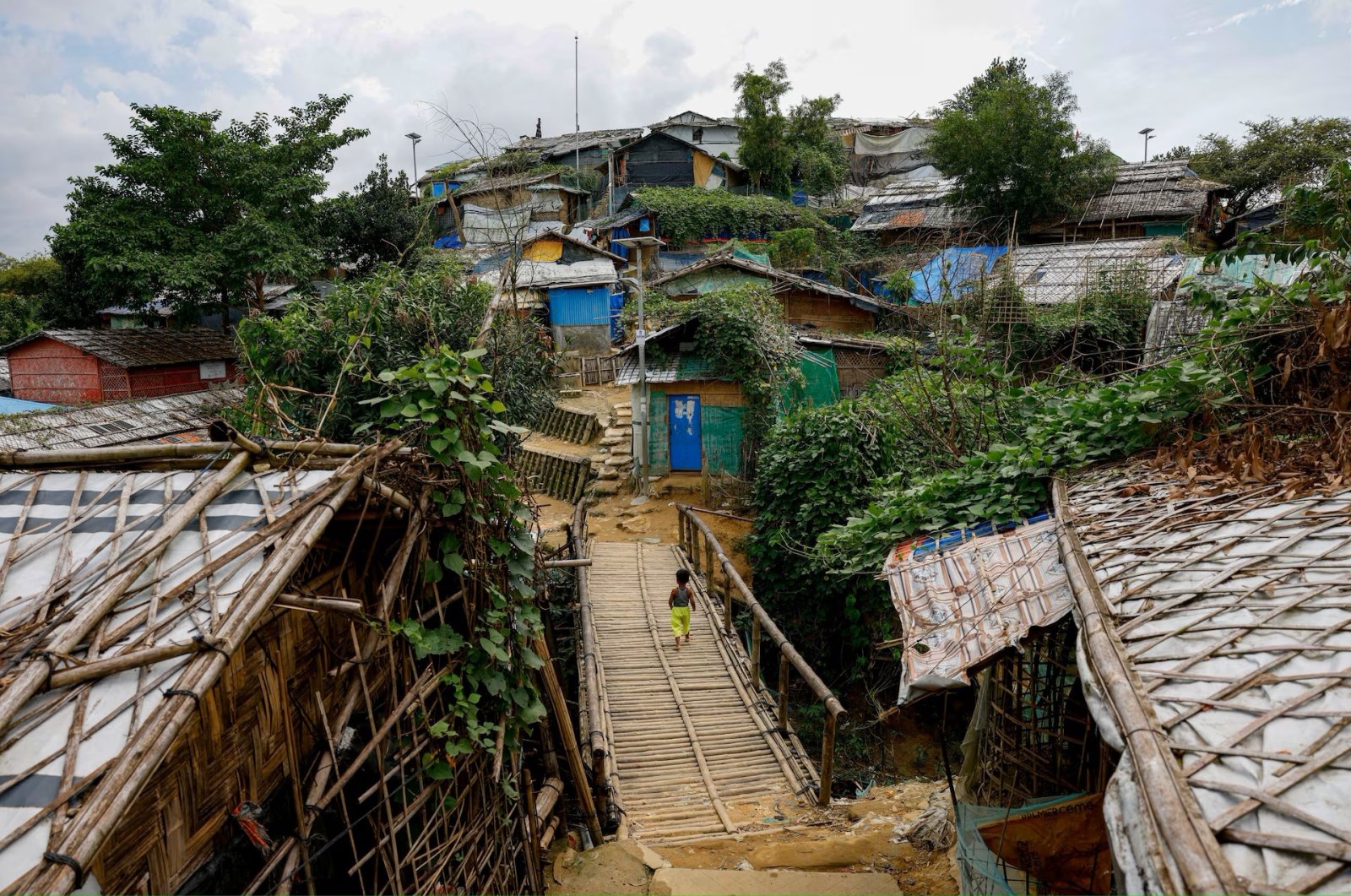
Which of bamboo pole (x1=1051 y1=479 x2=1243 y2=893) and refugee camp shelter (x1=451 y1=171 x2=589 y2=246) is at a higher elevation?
refugee camp shelter (x1=451 y1=171 x2=589 y2=246)

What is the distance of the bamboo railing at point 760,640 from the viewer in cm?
665

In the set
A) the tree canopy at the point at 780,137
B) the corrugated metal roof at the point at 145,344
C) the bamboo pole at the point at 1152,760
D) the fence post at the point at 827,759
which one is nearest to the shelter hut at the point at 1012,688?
the bamboo pole at the point at 1152,760

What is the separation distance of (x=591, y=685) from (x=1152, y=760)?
252 inches

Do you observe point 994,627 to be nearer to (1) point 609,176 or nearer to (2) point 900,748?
(2) point 900,748

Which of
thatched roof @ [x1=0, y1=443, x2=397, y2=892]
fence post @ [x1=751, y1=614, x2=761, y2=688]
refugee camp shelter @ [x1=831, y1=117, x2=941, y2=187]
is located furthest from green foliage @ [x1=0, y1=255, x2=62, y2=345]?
refugee camp shelter @ [x1=831, y1=117, x2=941, y2=187]

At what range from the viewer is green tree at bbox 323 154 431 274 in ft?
75.8

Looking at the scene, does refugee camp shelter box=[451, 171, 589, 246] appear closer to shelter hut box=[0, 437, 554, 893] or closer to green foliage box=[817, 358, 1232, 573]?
green foliage box=[817, 358, 1232, 573]

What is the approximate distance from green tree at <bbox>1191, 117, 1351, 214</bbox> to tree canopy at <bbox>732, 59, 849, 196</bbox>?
14797mm

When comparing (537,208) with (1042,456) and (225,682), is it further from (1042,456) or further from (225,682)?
(225,682)

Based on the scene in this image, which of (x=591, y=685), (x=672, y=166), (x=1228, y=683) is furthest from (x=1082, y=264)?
(x=1228, y=683)

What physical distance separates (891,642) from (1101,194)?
91.9 feet

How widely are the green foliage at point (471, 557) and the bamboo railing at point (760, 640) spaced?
293 centimetres

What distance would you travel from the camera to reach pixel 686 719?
321 inches

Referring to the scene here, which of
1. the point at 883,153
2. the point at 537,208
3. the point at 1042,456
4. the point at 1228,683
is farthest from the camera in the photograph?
the point at 883,153
